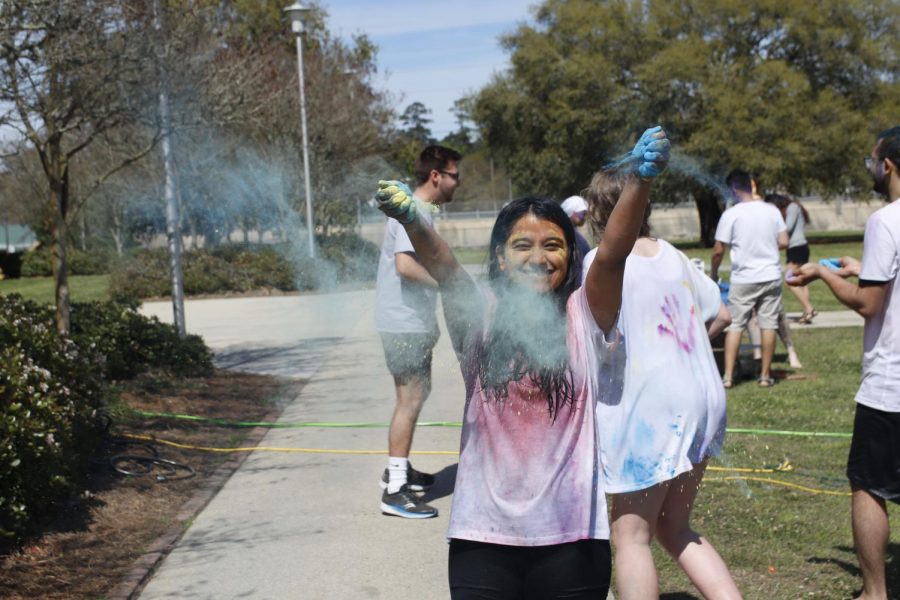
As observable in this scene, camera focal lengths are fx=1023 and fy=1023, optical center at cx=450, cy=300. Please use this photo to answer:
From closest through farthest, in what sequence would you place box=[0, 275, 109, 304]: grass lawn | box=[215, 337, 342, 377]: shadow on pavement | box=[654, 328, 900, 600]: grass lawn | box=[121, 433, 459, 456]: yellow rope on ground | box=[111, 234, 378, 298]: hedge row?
box=[654, 328, 900, 600]: grass lawn → box=[121, 433, 459, 456]: yellow rope on ground → box=[215, 337, 342, 377]: shadow on pavement → box=[111, 234, 378, 298]: hedge row → box=[0, 275, 109, 304]: grass lawn

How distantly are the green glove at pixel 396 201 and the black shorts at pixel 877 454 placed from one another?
2479 millimetres

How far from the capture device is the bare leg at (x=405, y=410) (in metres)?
5.66

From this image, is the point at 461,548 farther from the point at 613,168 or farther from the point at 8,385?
the point at 8,385

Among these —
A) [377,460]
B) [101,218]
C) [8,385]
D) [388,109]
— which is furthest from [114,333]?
[101,218]

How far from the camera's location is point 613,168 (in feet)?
11.0

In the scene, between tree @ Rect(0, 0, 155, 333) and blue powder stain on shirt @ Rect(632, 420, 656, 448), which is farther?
tree @ Rect(0, 0, 155, 333)

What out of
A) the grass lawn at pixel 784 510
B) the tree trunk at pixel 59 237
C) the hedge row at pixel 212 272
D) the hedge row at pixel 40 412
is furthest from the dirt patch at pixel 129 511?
the hedge row at pixel 212 272

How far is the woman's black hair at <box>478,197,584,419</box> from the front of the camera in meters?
2.72

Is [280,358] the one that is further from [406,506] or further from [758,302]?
[406,506]

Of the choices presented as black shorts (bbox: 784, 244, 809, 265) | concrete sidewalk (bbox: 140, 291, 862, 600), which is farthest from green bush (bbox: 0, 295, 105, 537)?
black shorts (bbox: 784, 244, 809, 265)

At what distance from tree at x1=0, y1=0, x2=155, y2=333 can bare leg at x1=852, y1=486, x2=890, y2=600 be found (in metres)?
5.64

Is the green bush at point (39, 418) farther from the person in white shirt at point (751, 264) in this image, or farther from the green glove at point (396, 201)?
the person in white shirt at point (751, 264)

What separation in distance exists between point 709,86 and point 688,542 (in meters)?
32.7

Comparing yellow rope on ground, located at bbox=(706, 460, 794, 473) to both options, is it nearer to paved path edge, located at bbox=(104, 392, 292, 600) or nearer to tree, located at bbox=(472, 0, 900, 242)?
paved path edge, located at bbox=(104, 392, 292, 600)
